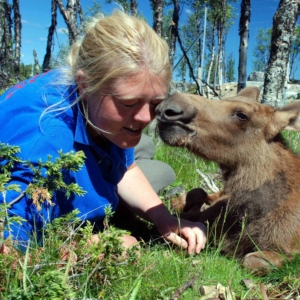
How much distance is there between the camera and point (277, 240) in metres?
3.73

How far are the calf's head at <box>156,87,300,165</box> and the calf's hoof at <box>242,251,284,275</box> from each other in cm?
105

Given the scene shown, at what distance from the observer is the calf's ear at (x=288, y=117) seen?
4227mm

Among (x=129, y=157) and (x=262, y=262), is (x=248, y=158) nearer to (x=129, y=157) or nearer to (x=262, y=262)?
(x=262, y=262)

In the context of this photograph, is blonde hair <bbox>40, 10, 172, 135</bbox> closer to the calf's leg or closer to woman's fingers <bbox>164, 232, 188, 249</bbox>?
woman's fingers <bbox>164, 232, 188, 249</bbox>

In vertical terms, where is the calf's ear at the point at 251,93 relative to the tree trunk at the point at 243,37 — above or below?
below

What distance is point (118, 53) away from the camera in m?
3.14

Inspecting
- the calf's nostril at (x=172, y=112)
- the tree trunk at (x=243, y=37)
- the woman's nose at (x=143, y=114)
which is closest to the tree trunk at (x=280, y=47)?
the calf's nostril at (x=172, y=112)

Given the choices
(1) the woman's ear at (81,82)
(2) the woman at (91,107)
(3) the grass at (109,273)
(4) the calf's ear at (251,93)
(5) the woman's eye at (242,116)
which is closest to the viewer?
(3) the grass at (109,273)

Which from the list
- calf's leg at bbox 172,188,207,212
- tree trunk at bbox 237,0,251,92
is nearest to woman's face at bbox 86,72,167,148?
calf's leg at bbox 172,188,207,212

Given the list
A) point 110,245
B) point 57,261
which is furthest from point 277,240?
point 57,261

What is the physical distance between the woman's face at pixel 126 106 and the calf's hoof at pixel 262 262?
5.02 ft

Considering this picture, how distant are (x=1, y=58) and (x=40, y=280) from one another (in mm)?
9453

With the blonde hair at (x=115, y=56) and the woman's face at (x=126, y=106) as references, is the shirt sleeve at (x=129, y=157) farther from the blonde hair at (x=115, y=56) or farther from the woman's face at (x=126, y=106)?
the blonde hair at (x=115, y=56)

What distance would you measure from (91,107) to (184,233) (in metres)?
1.51
